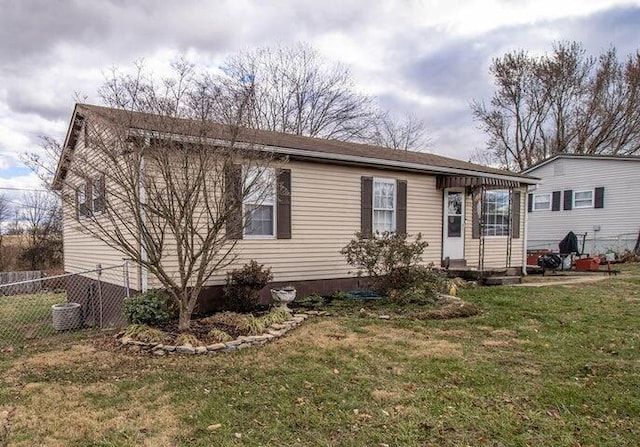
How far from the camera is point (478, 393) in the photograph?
3.93 m

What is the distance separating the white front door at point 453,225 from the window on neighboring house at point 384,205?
5.65 feet

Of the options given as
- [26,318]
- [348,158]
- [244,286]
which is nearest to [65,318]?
[26,318]

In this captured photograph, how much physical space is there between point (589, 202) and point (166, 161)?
1919 cm

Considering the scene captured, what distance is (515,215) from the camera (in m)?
12.5

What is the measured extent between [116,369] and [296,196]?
470 centimetres

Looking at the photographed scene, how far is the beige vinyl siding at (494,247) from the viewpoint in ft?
37.4

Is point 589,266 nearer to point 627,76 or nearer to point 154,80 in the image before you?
point 154,80

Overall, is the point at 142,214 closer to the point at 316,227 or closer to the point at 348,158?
the point at 316,227

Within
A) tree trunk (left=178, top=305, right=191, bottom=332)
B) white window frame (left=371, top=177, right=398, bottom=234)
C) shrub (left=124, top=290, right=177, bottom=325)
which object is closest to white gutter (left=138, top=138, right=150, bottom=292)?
shrub (left=124, top=290, right=177, bottom=325)

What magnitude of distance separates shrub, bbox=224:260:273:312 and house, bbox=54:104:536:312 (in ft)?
1.33

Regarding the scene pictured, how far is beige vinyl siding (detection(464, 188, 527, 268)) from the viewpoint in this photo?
11.4 metres

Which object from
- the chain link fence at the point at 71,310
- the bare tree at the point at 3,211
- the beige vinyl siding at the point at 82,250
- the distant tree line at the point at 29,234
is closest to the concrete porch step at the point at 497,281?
the beige vinyl siding at the point at 82,250

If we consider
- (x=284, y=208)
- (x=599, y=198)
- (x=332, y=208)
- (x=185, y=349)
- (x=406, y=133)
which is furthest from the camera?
(x=406, y=133)

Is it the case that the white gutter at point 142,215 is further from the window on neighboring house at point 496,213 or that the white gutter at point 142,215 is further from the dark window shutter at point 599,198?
the dark window shutter at point 599,198
